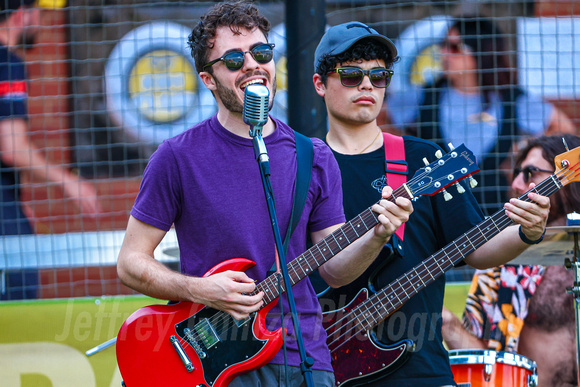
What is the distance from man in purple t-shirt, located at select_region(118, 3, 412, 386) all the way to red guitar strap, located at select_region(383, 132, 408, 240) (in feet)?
1.28

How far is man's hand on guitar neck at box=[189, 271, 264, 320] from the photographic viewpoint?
2562 mm

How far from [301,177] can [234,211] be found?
27cm

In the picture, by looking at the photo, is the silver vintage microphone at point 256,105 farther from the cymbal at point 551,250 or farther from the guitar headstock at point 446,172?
the cymbal at point 551,250

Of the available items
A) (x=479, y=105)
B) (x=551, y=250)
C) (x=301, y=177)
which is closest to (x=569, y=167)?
(x=551, y=250)

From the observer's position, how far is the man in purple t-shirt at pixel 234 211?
2.64 meters

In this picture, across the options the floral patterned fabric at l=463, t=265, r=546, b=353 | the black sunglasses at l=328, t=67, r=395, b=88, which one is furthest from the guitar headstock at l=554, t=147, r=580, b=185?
the floral patterned fabric at l=463, t=265, r=546, b=353

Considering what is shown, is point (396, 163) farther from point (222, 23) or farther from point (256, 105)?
point (256, 105)

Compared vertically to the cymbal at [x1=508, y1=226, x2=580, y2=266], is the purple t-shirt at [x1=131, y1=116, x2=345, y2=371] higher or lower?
higher

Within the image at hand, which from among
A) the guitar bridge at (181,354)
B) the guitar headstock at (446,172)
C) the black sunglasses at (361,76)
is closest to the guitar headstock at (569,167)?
the guitar headstock at (446,172)

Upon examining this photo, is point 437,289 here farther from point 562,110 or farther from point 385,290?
point 562,110

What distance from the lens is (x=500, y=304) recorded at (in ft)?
13.8

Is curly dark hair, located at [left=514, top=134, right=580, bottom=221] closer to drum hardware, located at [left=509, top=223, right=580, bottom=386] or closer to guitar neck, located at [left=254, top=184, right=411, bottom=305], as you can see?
drum hardware, located at [left=509, top=223, right=580, bottom=386]

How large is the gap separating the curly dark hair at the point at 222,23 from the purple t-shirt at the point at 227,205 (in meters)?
0.30

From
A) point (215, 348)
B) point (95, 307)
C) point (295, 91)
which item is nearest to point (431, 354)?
point (215, 348)
